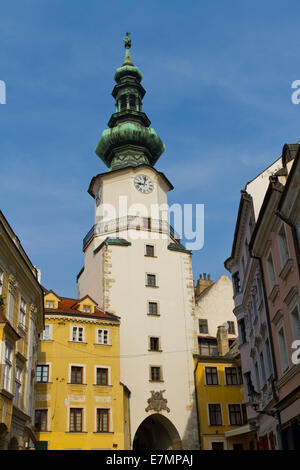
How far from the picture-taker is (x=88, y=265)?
50.1m

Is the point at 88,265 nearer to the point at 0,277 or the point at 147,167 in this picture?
the point at 147,167

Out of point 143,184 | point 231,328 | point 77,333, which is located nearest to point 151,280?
point 77,333

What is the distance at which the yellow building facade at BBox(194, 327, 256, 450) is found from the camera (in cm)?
4203

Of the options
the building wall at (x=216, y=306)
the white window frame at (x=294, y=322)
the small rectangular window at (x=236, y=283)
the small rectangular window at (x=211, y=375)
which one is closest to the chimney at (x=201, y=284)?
the building wall at (x=216, y=306)

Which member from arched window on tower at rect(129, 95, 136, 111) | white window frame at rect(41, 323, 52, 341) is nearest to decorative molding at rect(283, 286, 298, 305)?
white window frame at rect(41, 323, 52, 341)

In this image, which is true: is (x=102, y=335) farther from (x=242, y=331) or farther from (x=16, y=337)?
(x=16, y=337)

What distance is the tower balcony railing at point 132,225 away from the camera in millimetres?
48750

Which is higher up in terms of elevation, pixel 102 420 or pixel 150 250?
pixel 150 250

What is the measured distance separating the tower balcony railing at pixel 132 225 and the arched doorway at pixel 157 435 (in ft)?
52.7

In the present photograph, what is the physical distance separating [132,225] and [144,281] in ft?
18.2

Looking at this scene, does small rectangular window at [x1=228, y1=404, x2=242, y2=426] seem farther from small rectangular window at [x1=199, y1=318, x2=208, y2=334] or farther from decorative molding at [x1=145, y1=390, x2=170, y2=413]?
small rectangular window at [x1=199, y1=318, x2=208, y2=334]

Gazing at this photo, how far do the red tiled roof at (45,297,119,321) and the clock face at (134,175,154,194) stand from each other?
12721 millimetres

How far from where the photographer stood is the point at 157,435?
45.6m
